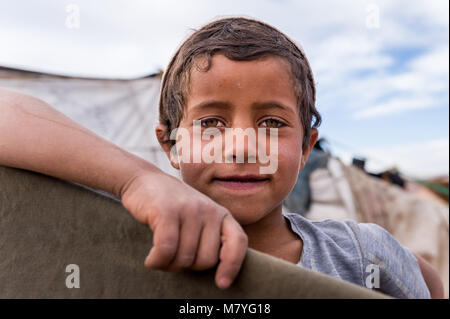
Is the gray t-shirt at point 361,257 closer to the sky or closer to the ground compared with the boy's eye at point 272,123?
Result: closer to the ground

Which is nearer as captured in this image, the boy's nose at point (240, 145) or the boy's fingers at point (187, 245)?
the boy's fingers at point (187, 245)

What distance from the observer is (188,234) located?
43cm

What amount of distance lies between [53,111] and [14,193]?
114 mm

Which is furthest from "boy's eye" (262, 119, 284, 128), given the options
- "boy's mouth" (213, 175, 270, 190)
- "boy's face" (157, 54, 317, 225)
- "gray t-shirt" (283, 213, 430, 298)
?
"gray t-shirt" (283, 213, 430, 298)

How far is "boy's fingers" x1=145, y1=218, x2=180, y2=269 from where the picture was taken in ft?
1.40

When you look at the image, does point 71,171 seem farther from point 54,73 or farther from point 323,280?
point 54,73

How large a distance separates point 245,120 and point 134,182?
367 mm

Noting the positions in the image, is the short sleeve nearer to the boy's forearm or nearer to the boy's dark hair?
the boy's dark hair

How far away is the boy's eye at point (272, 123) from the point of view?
85 cm

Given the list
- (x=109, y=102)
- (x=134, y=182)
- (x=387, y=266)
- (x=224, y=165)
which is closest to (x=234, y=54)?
(x=224, y=165)

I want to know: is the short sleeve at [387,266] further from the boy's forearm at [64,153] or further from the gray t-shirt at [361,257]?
the boy's forearm at [64,153]

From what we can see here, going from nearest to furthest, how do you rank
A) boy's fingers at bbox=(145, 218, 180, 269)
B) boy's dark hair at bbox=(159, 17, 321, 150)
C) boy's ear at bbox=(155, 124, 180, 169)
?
boy's fingers at bbox=(145, 218, 180, 269) < boy's dark hair at bbox=(159, 17, 321, 150) < boy's ear at bbox=(155, 124, 180, 169)

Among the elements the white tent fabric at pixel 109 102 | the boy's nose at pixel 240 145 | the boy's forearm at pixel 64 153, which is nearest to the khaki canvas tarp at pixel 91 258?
the boy's forearm at pixel 64 153
